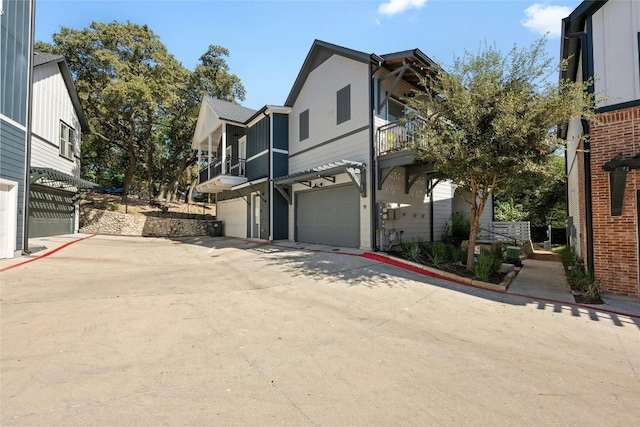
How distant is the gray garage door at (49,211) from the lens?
13.5 metres

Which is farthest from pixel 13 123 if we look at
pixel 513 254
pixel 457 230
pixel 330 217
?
pixel 513 254

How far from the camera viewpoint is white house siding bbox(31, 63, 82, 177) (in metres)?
12.9

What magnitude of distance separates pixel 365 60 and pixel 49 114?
14853mm

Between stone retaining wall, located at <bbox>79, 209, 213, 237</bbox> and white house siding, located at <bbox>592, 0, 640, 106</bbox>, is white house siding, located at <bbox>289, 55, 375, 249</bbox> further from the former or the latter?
stone retaining wall, located at <bbox>79, 209, 213, 237</bbox>

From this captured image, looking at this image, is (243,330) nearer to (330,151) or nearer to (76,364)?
(76,364)

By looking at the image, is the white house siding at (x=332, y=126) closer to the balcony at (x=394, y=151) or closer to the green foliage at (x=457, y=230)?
the balcony at (x=394, y=151)

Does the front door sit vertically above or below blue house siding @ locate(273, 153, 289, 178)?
below

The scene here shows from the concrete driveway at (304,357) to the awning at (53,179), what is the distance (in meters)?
6.93

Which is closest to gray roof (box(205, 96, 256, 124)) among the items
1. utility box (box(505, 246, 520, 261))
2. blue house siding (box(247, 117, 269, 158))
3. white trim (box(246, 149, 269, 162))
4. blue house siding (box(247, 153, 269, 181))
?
blue house siding (box(247, 117, 269, 158))

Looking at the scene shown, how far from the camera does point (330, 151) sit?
13.2 metres

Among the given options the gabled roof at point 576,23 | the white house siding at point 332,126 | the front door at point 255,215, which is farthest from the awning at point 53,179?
the gabled roof at point 576,23

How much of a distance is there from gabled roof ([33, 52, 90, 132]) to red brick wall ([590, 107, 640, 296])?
19.9 metres

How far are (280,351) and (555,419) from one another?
8.88ft

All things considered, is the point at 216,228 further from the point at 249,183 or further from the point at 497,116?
the point at 497,116
